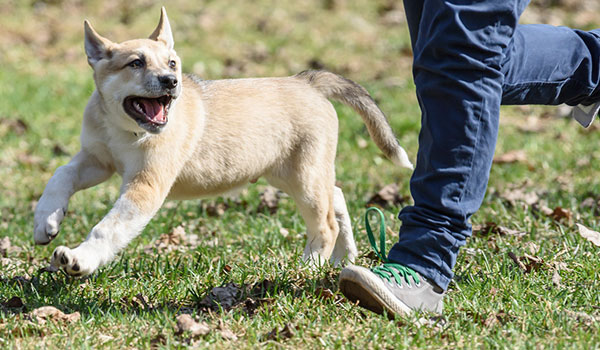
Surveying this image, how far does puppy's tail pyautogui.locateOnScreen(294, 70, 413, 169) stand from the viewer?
13.3 ft

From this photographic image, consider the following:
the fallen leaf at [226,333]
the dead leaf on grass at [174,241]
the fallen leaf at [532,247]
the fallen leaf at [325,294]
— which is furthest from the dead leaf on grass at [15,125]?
the fallen leaf at [532,247]

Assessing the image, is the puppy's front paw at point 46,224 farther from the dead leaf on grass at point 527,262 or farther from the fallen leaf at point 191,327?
the dead leaf on grass at point 527,262

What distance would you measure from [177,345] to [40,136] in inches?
A: 190

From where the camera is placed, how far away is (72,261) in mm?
3006

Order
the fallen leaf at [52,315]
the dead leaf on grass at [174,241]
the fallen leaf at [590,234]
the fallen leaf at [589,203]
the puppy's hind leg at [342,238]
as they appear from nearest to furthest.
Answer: the fallen leaf at [52,315], the fallen leaf at [590,234], the puppy's hind leg at [342,238], the dead leaf on grass at [174,241], the fallen leaf at [589,203]

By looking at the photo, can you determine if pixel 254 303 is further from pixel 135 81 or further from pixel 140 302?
pixel 135 81

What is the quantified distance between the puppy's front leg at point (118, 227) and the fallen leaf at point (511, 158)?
11.7 ft

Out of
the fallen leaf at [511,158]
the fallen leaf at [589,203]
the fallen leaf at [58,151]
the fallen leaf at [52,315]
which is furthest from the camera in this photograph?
the fallen leaf at [58,151]

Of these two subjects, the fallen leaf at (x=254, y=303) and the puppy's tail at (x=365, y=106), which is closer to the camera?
the fallen leaf at (x=254, y=303)

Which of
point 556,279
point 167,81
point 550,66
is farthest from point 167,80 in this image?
point 556,279

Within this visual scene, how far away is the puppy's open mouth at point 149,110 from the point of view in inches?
134

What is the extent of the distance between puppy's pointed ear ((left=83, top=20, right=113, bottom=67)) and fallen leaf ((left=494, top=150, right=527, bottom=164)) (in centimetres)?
374

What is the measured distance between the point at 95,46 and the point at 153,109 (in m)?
0.46

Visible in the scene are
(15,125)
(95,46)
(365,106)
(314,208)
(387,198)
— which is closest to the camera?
(95,46)
